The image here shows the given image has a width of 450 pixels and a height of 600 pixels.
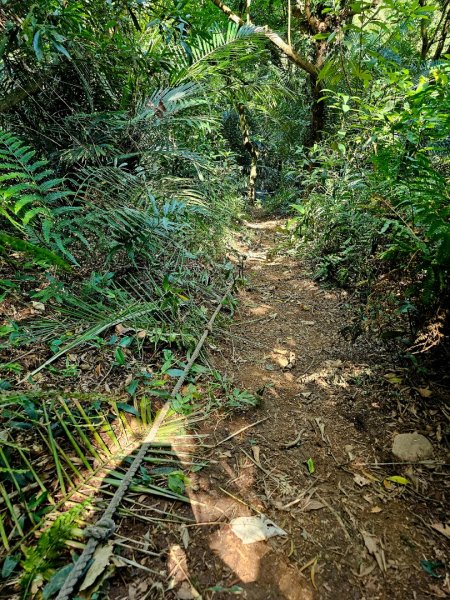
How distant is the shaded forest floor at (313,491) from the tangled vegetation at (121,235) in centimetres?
20

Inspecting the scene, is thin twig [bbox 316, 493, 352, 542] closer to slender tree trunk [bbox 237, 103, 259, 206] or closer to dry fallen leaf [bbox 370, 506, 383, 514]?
dry fallen leaf [bbox 370, 506, 383, 514]

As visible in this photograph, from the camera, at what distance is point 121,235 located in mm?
2582

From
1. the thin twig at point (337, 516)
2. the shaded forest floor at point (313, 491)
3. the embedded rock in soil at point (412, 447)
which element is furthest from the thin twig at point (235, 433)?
the embedded rock in soil at point (412, 447)

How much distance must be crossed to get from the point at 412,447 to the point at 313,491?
1.93 ft

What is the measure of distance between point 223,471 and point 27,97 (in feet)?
10.3

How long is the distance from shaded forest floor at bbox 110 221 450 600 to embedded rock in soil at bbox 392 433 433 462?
0.04 metres

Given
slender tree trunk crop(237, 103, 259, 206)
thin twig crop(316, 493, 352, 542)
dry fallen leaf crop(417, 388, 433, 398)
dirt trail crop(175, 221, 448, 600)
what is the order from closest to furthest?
dirt trail crop(175, 221, 448, 600) < thin twig crop(316, 493, 352, 542) < dry fallen leaf crop(417, 388, 433, 398) < slender tree trunk crop(237, 103, 259, 206)

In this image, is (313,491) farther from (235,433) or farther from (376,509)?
(235,433)

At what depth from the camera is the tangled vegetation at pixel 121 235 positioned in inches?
59.4

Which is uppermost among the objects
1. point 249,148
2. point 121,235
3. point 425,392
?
point 121,235

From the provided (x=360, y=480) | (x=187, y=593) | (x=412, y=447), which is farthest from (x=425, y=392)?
(x=187, y=593)

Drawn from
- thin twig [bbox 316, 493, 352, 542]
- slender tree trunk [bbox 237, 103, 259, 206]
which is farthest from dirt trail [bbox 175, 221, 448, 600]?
slender tree trunk [bbox 237, 103, 259, 206]

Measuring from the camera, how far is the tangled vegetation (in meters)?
1.51

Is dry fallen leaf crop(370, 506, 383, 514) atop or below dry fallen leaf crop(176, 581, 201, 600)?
below
